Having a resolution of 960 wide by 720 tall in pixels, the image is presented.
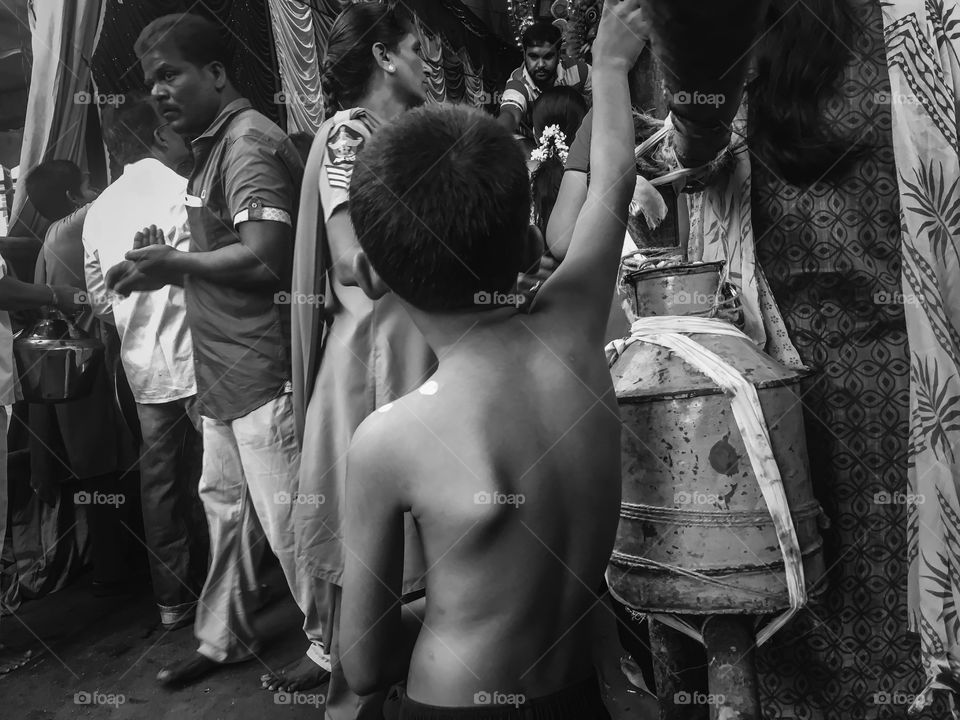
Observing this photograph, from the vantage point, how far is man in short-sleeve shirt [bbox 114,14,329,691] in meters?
2.66

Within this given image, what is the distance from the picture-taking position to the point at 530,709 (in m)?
0.98

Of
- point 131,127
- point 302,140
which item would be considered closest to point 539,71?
point 302,140

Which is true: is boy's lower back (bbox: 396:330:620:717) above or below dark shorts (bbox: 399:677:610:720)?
above

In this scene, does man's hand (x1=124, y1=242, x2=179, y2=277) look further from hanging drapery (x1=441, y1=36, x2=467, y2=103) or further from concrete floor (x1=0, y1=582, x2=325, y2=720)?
hanging drapery (x1=441, y1=36, x2=467, y2=103)

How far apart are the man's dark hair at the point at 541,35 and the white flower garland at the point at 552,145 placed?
55.8 inches

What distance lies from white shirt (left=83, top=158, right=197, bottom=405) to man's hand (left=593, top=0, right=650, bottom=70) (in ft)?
7.16

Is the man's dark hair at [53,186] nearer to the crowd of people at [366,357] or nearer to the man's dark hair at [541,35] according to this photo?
the crowd of people at [366,357]

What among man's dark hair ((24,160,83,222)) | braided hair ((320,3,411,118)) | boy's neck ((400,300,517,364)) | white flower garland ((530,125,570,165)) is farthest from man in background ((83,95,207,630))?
boy's neck ((400,300,517,364))

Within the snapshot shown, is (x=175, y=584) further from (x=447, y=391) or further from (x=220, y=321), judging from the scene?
(x=447, y=391)

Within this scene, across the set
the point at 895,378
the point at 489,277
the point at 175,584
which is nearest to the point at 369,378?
the point at 489,277

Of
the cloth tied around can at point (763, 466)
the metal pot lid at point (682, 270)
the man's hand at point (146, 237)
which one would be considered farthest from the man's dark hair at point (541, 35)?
the cloth tied around can at point (763, 466)

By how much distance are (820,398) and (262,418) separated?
195 centimetres

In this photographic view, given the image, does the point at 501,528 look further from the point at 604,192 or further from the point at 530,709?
the point at 604,192

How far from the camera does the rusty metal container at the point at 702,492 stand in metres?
1.46
